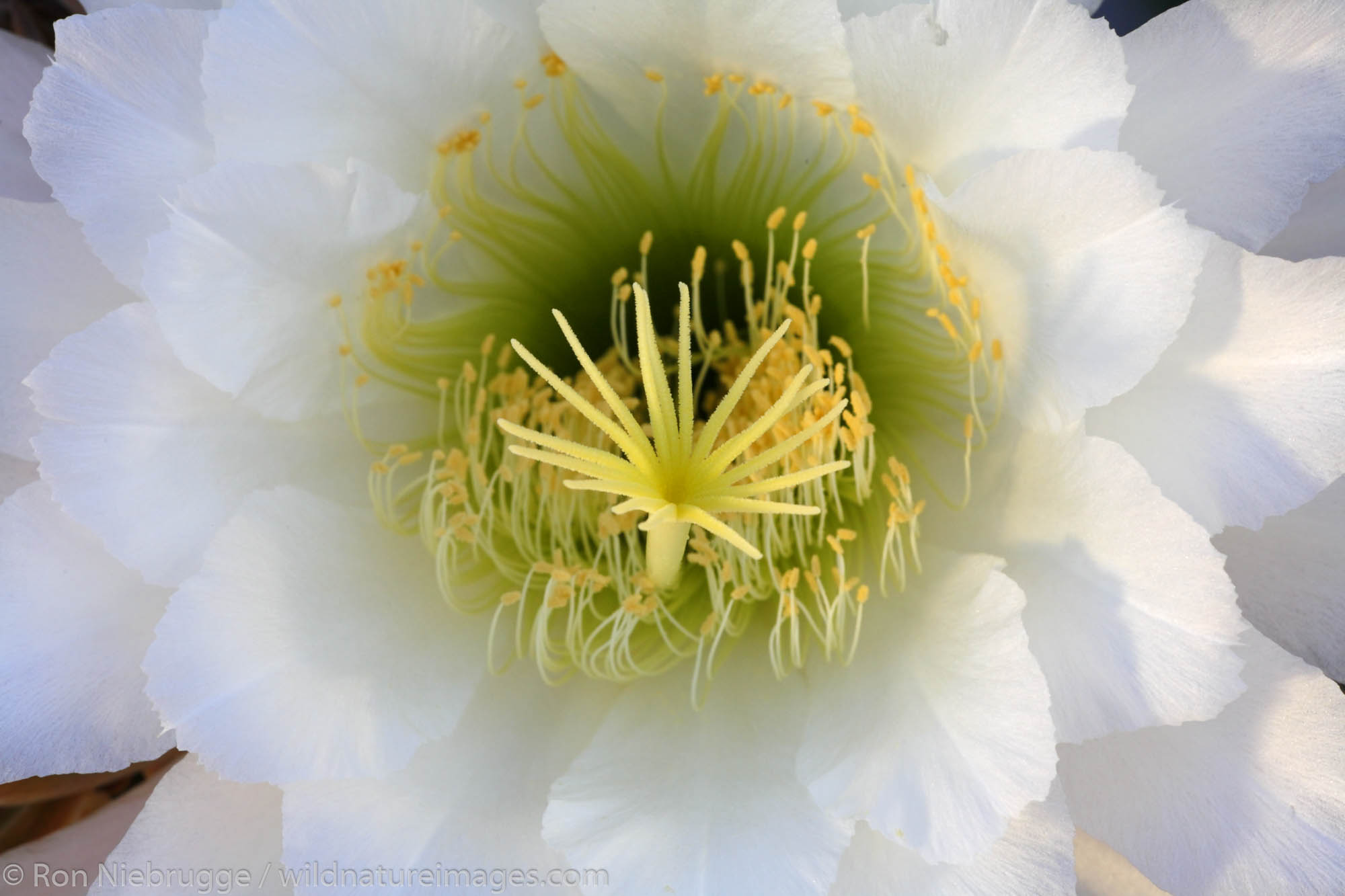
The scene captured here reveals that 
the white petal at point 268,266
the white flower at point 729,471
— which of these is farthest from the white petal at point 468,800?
the white petal at point 268,266

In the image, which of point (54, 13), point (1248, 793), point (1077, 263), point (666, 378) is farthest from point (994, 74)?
point (54, 13)

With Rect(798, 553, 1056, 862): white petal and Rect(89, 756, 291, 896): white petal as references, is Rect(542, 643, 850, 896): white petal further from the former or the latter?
Rect(89, 756, 291, 896): white petal

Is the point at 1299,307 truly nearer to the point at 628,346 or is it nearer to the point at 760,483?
the point at 760,483

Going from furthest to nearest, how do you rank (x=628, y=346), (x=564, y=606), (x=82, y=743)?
(x=628, y=346) < (x=564, y=606) < (x=82, y=743)

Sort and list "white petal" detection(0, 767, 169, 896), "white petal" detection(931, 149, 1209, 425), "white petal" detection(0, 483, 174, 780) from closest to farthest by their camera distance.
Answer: "white petal" detection(931, 149, 1209, 425) → "white petal" detection(0, 483, 174, 780) → "white petal" detection(0, 767, 169, 896)

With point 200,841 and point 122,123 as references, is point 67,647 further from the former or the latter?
point 122,123

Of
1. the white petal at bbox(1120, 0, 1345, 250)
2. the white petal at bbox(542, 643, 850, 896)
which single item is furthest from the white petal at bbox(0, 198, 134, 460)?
the white petal at bbox(1120, 0, 1345, 250)

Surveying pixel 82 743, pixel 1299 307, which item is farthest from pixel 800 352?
pixel 82 743
